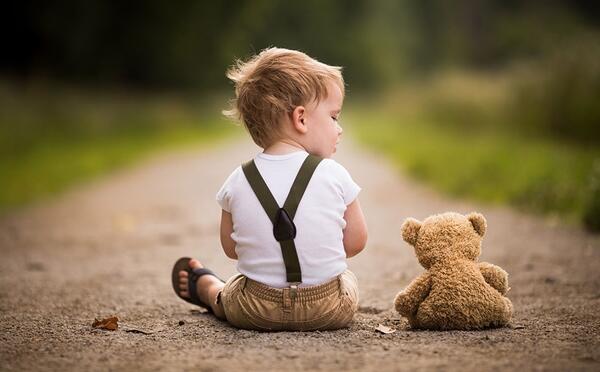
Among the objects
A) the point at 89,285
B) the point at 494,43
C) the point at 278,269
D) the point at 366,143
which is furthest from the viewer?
the point at 494,43

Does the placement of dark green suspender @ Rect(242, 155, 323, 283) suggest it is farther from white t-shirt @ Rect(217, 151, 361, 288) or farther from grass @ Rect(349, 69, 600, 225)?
grass @ Rect(349, 69, 600, 225)

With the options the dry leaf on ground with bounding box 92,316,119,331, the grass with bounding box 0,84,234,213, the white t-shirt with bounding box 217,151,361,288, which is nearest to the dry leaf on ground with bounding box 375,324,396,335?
the white t-shirt with bounding box 217,151,361,288

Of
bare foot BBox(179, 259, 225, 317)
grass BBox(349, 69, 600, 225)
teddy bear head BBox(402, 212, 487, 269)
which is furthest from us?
grass BBox(349, 69, 600, 225)

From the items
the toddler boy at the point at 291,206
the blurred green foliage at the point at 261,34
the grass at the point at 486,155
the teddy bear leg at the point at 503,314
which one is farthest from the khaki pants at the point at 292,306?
the grass at the point at 486,155

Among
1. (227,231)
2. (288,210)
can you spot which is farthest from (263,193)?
(227,231)

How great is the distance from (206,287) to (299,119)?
962 mm

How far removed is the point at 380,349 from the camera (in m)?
2.74

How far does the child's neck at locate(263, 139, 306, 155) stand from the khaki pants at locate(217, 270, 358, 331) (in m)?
0.54

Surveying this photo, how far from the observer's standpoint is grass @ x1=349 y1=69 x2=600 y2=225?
23.2 feet

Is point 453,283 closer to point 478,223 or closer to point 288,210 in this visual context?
point 478,223

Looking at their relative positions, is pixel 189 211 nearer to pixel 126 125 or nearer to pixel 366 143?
pixel 366 143

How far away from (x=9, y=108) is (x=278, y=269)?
43.7ft

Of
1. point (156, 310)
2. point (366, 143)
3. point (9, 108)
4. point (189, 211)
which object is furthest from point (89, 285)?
point (366, 143)

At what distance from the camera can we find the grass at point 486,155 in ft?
23.2
